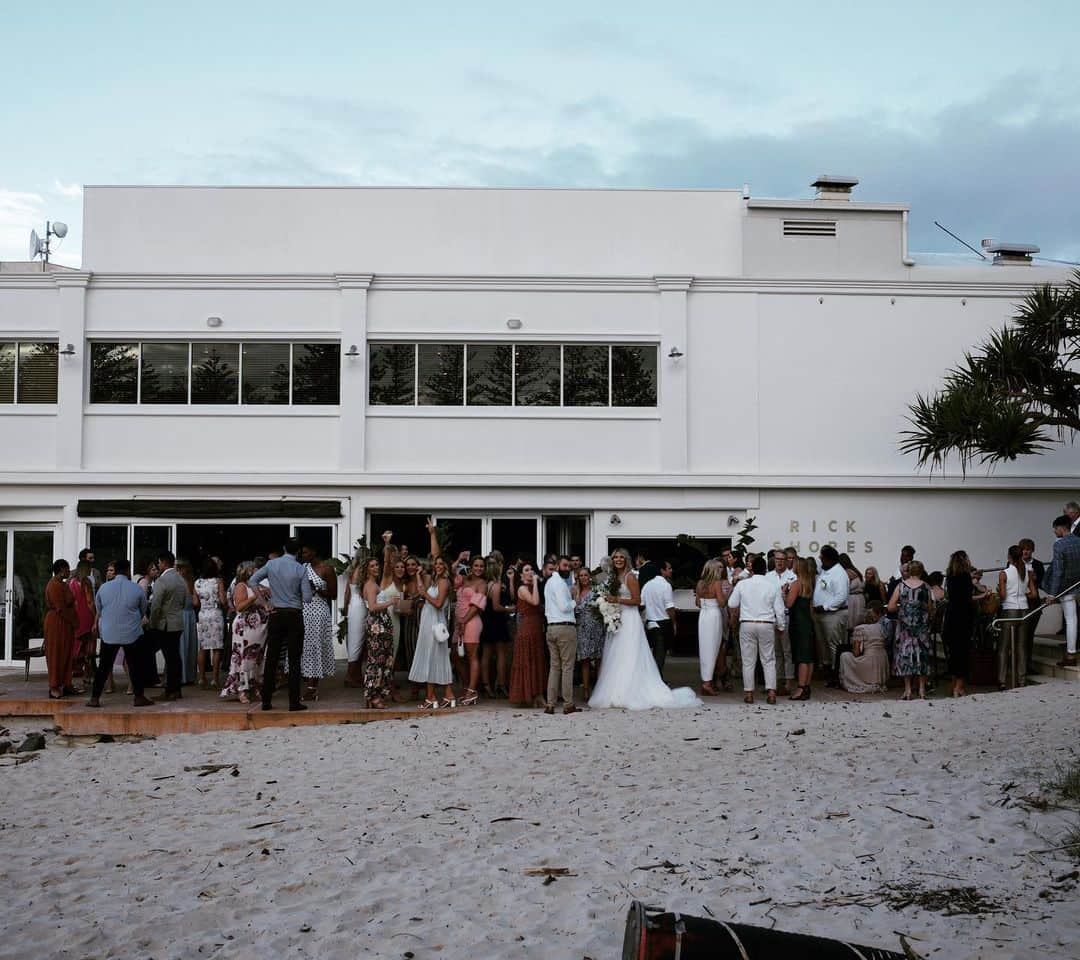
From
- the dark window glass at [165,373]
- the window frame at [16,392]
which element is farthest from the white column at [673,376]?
the window frame at [16,392]

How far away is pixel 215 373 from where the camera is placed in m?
19.8

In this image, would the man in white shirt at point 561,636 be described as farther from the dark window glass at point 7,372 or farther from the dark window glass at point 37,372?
the dark window glass at point 7,372

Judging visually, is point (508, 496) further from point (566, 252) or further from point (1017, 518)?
point (1017, 518)

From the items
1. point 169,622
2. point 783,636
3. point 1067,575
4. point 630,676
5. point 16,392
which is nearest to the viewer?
point 630,676

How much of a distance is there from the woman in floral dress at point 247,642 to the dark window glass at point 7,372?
325 inches

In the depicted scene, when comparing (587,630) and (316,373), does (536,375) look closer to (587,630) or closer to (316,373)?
(316,373)

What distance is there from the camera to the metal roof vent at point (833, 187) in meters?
22.6

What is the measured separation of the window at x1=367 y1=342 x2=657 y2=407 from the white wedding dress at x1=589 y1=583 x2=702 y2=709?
699 cm

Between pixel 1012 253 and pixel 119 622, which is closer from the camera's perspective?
pixel 119 622

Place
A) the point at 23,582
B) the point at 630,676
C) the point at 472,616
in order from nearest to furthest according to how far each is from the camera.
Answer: the point at 630,676 → the point at 472,616 → the point at 23,582

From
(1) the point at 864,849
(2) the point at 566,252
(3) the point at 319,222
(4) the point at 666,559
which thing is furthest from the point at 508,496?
(1) the point at 864,849

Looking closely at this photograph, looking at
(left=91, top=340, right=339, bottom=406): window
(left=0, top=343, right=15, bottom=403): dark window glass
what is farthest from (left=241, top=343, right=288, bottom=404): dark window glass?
(left=0, top=343, right=15, bottom=403): dark window glass

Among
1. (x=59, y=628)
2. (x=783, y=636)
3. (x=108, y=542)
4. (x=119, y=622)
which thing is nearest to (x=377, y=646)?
(x=119, y=622)

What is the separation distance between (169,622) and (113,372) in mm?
7408
